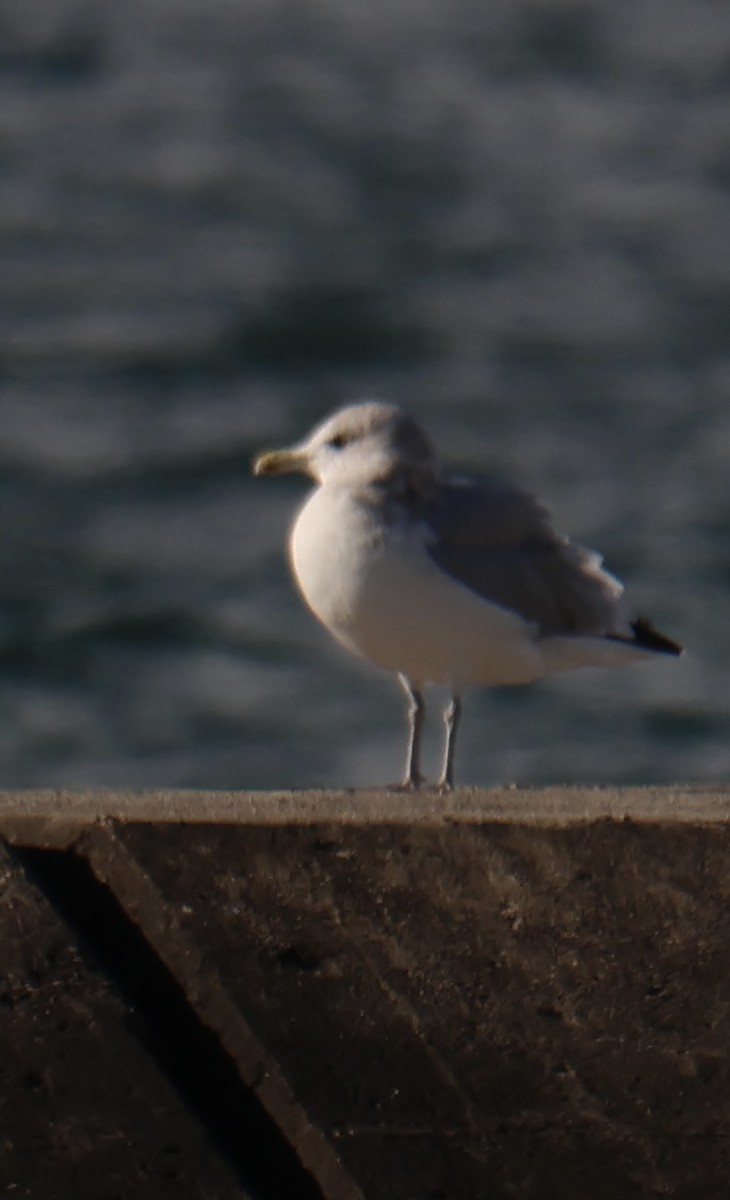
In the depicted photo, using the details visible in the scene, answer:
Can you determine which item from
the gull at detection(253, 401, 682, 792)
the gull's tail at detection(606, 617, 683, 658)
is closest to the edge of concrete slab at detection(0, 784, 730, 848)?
the gull at detection(253, 401, 682, 792)

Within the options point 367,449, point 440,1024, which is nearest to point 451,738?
point 367,449

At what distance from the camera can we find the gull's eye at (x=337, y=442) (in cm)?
522

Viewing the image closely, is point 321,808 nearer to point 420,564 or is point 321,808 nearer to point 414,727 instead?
point 420,564

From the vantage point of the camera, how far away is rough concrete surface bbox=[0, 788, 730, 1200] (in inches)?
112

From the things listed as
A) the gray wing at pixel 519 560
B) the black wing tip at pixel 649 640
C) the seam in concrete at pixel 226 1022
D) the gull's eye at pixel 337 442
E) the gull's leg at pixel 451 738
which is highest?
the seam in concrete at pixel 226 1022

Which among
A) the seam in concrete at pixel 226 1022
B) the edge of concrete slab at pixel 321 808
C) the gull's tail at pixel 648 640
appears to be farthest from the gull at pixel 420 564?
the seam in concrete at pixel 226 1022

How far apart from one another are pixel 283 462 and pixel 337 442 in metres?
0.16

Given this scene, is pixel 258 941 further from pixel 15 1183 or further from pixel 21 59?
pixel 21 59

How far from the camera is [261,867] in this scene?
2861mm

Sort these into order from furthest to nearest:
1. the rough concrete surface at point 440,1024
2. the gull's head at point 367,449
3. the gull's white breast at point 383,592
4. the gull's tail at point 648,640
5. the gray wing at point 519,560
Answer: the gull's tail at point 648,640 → the gray wing at point 519,560 → the gull's head at point 367,449 → the gull's white breast at point 383,592 → the rough concrete surface at point 440,1024

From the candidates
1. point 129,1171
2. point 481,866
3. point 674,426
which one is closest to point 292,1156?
point 129,1171

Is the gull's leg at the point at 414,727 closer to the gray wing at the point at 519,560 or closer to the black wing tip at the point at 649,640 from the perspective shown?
the gray wing at the point at 519,560

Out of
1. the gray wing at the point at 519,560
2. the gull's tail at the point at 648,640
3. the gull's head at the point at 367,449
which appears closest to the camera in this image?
the gull's head at the point at 367,449

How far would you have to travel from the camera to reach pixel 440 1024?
2842 millimetres
